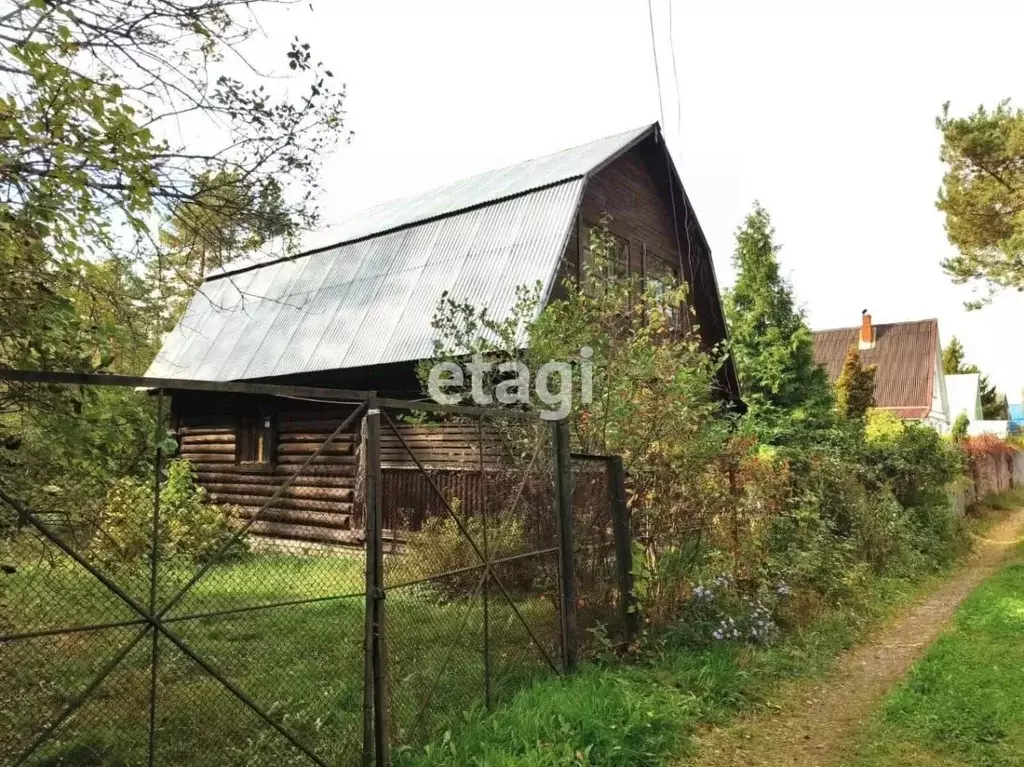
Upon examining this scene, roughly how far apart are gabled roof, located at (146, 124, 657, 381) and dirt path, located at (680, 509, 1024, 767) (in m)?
5.91

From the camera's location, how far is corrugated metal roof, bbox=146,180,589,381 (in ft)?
36.6

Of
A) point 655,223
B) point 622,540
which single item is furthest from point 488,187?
point 622,540

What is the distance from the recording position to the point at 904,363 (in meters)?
34.6

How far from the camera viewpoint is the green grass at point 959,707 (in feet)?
14.6

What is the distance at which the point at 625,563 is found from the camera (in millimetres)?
6086

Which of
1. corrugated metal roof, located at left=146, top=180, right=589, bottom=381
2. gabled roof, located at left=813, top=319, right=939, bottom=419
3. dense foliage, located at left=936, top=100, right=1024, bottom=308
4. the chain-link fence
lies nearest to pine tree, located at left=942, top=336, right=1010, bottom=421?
gabled roof, located at left=813, top=319, right=939, bottom=419

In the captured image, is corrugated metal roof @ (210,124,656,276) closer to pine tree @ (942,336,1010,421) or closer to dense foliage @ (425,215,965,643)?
dense foliage @ (425,215,965,643)

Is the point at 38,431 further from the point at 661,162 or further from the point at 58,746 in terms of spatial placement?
the point at 661,162

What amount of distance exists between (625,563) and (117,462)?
13.6ft

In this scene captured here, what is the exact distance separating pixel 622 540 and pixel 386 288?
8265 mm

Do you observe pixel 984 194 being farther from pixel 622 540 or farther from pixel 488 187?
pixel 622 540

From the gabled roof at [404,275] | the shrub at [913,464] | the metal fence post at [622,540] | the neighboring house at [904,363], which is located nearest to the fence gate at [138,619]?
the metal fence post at [622,540]

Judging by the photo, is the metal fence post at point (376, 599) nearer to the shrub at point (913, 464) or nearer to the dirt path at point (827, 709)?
the dirt path at point (827, 709)

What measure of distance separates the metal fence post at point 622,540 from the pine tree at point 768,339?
12.4 meters
